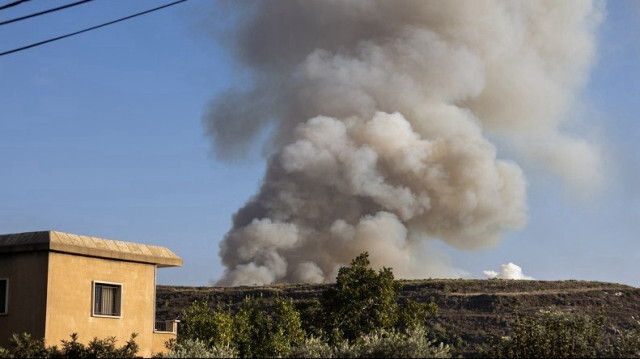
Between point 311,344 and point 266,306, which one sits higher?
point 266,306

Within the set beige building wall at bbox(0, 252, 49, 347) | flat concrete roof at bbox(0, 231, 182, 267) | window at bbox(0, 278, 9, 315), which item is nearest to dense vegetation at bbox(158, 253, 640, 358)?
flat concrete roof at bbox(0, 231, 182, 267)

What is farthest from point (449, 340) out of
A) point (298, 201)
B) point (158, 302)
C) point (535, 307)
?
point (298, 201)

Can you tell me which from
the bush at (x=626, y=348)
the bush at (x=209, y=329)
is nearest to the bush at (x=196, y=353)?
the bush at (x=209, y=329)

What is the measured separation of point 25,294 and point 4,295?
1.10m

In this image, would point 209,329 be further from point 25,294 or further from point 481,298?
point 481,298

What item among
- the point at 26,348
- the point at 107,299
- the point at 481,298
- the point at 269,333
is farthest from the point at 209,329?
the point at 481,298

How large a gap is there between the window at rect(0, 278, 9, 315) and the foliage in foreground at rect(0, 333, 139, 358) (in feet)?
4.59

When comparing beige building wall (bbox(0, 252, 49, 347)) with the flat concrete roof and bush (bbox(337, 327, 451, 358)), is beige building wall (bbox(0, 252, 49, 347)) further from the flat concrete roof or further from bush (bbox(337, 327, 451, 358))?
bush (bbox(337, 327, 451, 358))

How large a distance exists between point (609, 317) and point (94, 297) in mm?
70288

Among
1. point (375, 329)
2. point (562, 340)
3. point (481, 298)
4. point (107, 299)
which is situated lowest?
point (562, 340)

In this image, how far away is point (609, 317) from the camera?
91625 millimetres

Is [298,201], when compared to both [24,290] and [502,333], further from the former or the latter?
[24,290]

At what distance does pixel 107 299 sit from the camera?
33.1m

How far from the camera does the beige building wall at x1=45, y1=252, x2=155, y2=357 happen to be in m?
30.9
